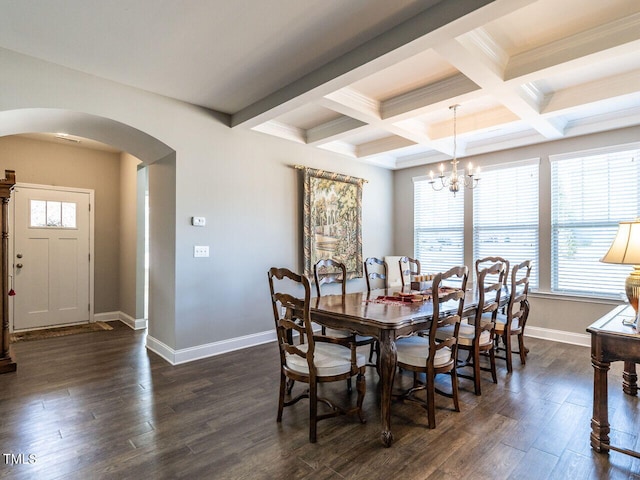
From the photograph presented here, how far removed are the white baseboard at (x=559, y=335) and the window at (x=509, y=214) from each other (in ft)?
2.00

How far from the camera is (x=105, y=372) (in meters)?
3.36

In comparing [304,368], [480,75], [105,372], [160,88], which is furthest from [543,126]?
[105,372]

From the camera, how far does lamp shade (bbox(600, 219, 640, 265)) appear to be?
2.09 meters

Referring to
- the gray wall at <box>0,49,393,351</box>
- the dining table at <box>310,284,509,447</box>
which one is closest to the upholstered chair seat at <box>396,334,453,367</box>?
the dining table at <box>310,284,509,447</box>

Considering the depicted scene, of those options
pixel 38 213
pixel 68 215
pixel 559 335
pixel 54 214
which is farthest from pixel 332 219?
pixel 38 213

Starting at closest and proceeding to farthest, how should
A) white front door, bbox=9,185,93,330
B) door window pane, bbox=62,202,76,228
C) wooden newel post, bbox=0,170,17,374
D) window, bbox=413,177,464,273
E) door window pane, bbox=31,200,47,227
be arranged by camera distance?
wooden newel post, bbox=0,170,17,374
white front door, bbox=9,185,93,330
door window pane, bbox=31,200,47,227
door window pane, bbox=62,202,76,228
window, bbox=413,177,464,273

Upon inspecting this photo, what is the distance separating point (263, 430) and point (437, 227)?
180 inches

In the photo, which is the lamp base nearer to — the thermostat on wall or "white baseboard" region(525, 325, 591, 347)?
"white baseboard" region(525, 325, 591, 347)

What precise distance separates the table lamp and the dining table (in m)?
1.04

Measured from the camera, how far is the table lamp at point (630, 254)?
82.7 inches

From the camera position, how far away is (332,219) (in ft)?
17.0

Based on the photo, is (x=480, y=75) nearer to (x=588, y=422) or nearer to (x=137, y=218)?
(x=588, y=422)

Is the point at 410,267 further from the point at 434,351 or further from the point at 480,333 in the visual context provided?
the point at 434,351

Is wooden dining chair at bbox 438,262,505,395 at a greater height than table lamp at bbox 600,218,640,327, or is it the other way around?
table lamp at bbox 600,218,640,327
